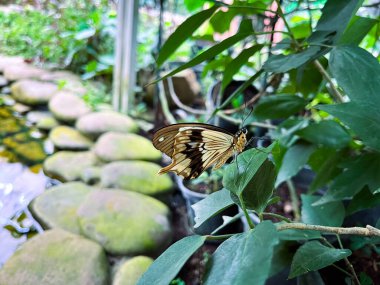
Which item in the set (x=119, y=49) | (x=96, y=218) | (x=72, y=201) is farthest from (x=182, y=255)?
(x=119, y=49)

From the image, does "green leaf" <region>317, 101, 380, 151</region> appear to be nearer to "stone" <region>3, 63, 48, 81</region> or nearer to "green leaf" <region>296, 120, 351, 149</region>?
"green leaf" <region>296, 120, 351, 149</region>

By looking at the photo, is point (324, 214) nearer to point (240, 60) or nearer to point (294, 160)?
point (294, 160)

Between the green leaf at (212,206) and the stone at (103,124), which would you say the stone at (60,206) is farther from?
the green leaf at (212,206)

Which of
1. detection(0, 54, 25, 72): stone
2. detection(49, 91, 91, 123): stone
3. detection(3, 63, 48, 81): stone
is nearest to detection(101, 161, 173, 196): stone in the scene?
detection(49, 91, 91, 123): stone

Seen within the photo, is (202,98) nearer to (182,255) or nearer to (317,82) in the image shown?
(317,82)

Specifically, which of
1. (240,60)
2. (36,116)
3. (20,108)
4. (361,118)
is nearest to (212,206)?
(361,118)

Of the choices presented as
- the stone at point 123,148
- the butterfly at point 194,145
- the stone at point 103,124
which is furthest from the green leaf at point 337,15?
the stone at point 103,124
